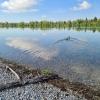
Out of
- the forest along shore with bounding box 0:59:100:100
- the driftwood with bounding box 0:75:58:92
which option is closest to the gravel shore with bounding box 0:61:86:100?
the forest along shore with bounding box 0:59:100:100

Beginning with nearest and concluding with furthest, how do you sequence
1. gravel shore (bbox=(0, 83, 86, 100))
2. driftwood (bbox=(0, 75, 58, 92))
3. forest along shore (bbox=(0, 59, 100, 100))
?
gravel shore (bbox=(0, 83, 86, 100)) → forest along shore (bbox=(0, 59, 100, 100)) → driftwood (bbox=(0, 75, 58, 92))

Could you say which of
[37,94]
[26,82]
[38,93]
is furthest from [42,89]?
[26,82]

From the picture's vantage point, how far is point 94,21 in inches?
5925

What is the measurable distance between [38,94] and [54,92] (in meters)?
0.94

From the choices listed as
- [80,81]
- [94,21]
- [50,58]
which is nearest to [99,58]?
[50,58]

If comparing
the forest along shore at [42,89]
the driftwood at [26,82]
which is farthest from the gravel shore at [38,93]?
the driftwood at [26,82]

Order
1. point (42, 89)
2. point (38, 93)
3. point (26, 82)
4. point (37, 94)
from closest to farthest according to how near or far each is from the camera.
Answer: point (37, 94) < point (38, 93) < point (42, 89) < point (26, 82)

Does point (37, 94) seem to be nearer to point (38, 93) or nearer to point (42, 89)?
point (38, 93)

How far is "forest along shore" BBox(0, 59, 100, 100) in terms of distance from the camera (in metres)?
13.8

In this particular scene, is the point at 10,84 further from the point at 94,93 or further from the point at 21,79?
the point at 94,93

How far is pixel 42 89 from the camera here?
1508 centimetres

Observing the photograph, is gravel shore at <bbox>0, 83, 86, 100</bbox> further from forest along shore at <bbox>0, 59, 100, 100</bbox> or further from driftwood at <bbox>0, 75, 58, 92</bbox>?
driftwood at <bbox>0, 75, 58, 92</bbox>

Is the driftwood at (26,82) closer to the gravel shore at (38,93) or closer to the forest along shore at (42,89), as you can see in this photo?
the forest along shore at (42,89)

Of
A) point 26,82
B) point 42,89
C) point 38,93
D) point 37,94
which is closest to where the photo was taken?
point 37,94
